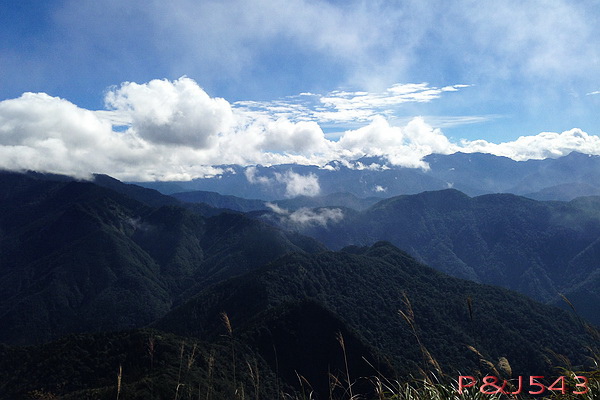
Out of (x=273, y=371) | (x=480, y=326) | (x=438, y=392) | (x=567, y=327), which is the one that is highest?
(x=438, y=392)

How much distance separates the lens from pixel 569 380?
8617 mm

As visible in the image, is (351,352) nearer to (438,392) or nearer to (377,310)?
(377,310)

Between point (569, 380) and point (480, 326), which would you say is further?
point (480, 326)

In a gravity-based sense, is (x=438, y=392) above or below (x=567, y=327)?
above

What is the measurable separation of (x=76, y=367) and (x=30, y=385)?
1376 centimetres

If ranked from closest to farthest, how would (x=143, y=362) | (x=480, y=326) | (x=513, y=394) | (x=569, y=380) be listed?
1. (x=513, y=394)
2. (x=569, y=380)
3. (x=143, y=362)
4. (x=480, y=326)

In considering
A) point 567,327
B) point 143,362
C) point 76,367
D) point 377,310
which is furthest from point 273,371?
point 567,327

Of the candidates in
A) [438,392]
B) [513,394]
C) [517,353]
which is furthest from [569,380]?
[517,353]

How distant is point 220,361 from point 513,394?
99.1m

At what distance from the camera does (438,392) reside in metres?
8.71

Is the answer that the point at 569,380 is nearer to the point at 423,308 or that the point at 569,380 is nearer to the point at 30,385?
the point at 30,385

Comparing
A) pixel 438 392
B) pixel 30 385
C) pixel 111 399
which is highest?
pixel 438 392

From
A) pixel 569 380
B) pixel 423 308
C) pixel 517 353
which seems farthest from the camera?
pixel 423 308

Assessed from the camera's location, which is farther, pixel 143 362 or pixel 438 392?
pixel 143 362
